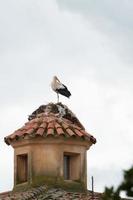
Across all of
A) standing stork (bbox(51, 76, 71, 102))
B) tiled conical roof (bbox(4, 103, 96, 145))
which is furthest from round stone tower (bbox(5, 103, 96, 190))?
standing stork (bbox(51, 76, 71, 102))

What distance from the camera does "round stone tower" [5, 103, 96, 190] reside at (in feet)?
98.0

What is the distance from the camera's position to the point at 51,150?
1180 inches

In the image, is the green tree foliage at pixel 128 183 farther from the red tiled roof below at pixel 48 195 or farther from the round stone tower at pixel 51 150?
the round stone tower at pixel 51 150

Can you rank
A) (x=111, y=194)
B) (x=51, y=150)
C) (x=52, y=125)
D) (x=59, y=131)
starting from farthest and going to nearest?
(x=52, y=125)
(x=51, y=150)
(x=59, y=131)
(x=111, y=194)

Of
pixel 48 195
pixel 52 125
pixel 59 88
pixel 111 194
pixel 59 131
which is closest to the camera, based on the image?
pixel 111 194

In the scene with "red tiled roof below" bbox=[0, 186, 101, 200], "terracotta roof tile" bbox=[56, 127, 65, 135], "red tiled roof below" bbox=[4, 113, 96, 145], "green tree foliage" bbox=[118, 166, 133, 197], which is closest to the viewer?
"green tree foliage" bbox=[118, 166, 133, 197]

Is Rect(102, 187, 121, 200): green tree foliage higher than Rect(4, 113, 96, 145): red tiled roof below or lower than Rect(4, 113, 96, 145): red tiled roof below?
lower

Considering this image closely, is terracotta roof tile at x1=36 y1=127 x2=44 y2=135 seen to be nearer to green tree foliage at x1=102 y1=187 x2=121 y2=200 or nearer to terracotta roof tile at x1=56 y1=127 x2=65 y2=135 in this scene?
terracotta roof tile at x1=56 y1=127 x2=65 y2=135

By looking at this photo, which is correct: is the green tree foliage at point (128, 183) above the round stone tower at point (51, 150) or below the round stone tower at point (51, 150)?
below

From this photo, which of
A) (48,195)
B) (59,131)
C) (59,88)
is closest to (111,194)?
(48,195)

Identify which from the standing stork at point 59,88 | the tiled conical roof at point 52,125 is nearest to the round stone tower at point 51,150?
the tiled conical roof at point 52,125

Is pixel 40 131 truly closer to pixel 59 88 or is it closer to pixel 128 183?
pixel 59 88

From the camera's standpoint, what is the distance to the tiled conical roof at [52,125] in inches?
1180

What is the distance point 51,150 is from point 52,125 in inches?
30.4
